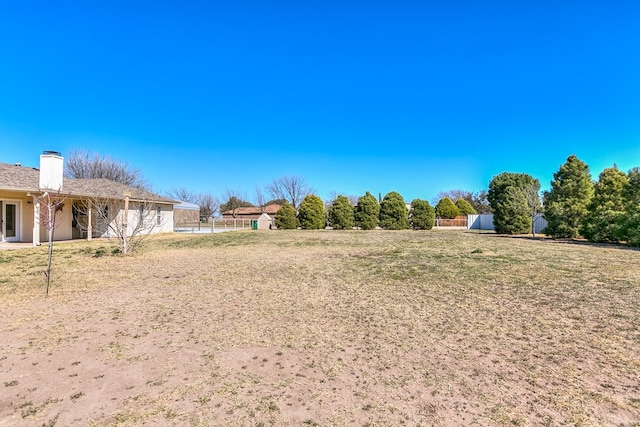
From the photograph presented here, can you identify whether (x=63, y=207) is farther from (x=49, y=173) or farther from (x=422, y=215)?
(x=422, y=215)

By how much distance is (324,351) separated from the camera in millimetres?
3104

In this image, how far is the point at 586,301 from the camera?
4.58 m

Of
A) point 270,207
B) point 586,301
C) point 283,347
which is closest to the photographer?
point 283,347

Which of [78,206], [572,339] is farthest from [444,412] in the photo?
[78,206]

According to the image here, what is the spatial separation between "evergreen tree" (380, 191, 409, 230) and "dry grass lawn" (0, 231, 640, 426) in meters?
20.2

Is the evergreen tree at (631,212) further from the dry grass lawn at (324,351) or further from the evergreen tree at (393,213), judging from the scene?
the evergreen tree at (393,213)

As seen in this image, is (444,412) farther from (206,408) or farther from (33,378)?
(33,378)

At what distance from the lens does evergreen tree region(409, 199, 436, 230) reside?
26828 millimetres

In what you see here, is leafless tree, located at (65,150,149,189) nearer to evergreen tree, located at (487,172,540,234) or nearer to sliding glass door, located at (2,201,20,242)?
sliding glass door, located at (2,201,20,242)

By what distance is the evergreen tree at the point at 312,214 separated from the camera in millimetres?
26672

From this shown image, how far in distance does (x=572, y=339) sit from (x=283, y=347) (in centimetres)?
283

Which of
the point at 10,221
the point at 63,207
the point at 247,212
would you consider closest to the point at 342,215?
the point at 63,207

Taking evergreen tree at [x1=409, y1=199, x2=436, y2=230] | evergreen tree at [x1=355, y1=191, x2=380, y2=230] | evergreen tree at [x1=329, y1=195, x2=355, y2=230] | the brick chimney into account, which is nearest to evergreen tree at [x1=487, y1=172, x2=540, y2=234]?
evergreen tree at [x1=409, y1=199, x2=436, y2=230]

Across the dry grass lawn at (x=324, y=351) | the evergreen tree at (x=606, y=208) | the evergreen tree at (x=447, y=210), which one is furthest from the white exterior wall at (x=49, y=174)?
the evergreen tree at (x=447, y=210)
